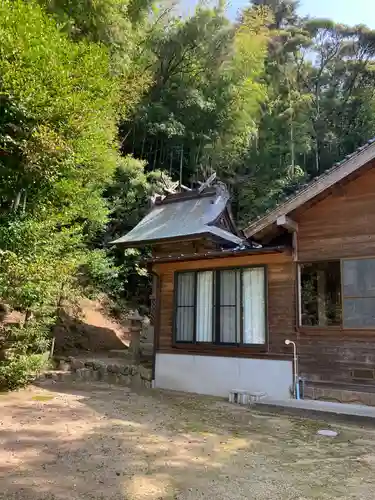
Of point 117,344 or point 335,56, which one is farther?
point 335,56

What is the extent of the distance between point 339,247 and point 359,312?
1032mm

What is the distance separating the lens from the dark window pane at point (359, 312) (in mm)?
6137

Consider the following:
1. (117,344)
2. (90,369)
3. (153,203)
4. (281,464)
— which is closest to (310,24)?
(153,203)

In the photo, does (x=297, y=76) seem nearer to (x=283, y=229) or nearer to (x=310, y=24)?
(x=310, y=24)

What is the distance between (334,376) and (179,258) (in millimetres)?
3374

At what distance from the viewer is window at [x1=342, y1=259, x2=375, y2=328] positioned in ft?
20.2

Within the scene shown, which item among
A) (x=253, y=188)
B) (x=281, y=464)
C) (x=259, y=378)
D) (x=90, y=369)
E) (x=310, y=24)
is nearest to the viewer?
(x=281, y=464)

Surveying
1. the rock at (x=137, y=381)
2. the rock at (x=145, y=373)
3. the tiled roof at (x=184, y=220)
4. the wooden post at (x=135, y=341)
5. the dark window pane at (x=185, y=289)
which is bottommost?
the rock at (x=137, y=381)

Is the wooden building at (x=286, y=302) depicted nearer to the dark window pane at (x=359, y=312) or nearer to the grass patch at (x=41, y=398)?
the dark window pane at (x=359, y=312)

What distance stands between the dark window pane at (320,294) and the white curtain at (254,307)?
0.68 m

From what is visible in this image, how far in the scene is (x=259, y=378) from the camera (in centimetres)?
692

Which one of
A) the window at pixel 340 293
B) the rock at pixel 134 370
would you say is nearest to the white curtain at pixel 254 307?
the window at pixel 340 293

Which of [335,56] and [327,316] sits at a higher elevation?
[335,56]

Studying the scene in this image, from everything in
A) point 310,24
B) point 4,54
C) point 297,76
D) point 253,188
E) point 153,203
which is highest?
point 310,24
